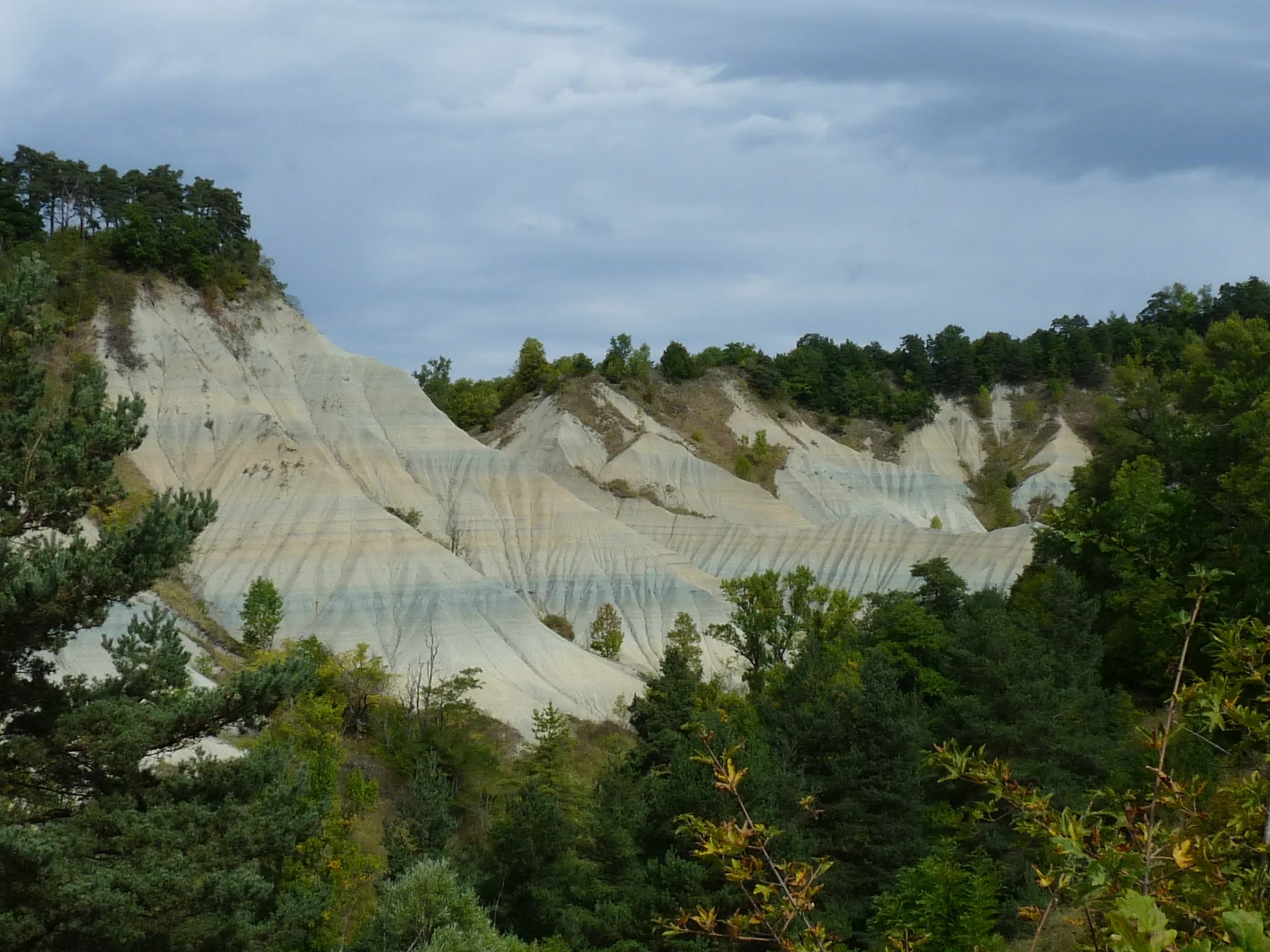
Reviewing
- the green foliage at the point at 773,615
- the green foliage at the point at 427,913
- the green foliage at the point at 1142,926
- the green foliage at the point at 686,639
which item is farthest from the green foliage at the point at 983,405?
the green foliage at the point at 1142,926

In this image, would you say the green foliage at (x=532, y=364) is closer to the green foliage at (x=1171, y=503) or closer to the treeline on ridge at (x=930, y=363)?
the treeline on ridge at (x=930, y=363)

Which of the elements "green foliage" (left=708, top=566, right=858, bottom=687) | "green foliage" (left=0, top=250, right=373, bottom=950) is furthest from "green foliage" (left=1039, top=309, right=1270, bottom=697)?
"green foliage" (left=0, top=250, right=373, bottom=950)

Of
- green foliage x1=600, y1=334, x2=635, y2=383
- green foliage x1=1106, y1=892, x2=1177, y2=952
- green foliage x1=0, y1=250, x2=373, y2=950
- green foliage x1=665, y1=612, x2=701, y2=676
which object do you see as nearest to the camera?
green foliage x1=1106, y1=892, x2=1177, y2=952

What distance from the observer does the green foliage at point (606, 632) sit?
59.8 metres

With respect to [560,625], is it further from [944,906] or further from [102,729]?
[102,729]

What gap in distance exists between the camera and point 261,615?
4850cm

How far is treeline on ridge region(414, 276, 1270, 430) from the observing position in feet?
377

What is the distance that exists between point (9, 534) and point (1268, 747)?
15.7 meters

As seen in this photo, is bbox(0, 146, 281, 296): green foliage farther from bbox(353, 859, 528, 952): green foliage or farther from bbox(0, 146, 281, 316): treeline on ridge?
bbox(353, 859, 528, 952): green foliage

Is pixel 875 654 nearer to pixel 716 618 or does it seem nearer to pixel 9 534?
→ pixel 716 618

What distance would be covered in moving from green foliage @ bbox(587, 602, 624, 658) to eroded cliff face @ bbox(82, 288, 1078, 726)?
0.86 meters

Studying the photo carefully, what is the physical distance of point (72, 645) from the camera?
36.3m

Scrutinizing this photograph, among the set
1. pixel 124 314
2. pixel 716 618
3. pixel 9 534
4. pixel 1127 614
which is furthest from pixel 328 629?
pixel 9 534

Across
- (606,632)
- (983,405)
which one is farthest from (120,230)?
(983,405)
